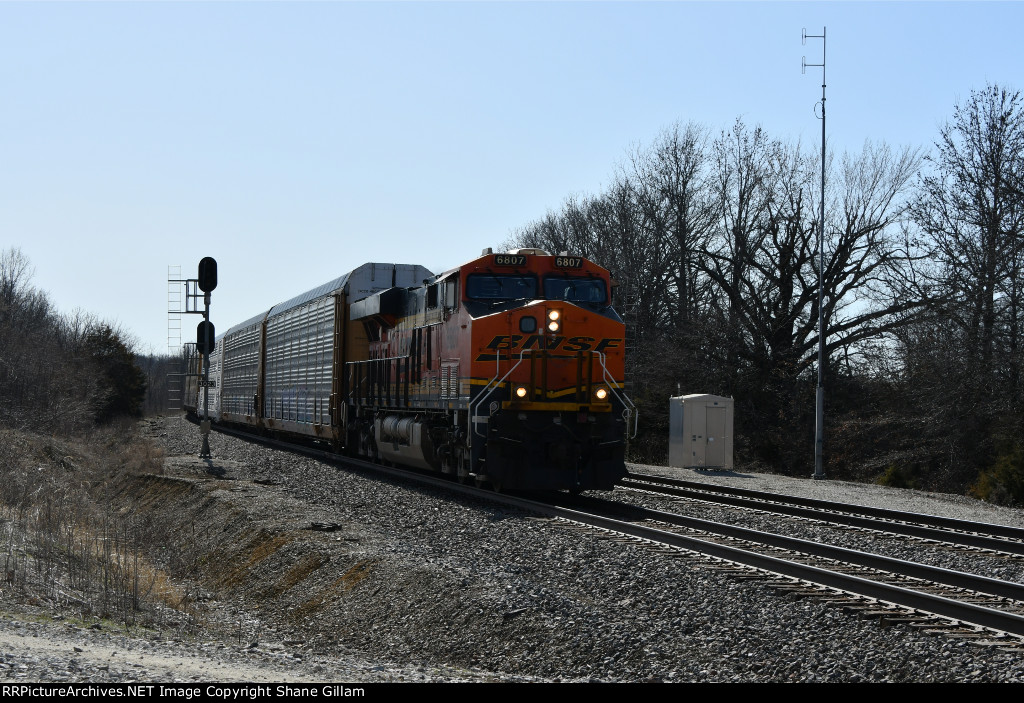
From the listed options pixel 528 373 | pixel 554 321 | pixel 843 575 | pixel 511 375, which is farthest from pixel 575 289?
pixel 843 575

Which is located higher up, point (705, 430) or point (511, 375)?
point (511, 375)

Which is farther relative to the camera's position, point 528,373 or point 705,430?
point 705,430

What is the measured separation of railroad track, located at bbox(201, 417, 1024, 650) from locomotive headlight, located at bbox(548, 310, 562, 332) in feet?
8.67

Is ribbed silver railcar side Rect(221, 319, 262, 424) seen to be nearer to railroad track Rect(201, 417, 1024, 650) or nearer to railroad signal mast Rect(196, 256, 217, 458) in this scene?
railroad signal mast Rect(196, 256, 217, 458)

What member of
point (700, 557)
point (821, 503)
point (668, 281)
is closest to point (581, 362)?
point (821, 503)

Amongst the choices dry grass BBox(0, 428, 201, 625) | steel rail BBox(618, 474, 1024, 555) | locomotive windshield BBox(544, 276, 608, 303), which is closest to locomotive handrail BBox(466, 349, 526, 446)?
locomotive windshield BBox(544, 276, 608, 303)

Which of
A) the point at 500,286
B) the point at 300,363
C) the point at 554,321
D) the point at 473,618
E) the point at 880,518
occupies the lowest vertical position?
the point at 473,618

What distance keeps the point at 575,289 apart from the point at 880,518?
5.60 metres

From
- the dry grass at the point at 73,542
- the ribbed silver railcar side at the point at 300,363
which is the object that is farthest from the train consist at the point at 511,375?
the dry grass at the point at 73,542

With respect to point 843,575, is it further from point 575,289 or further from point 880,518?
point 575,289

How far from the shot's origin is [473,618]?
7.80m

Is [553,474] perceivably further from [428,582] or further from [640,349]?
[640,349]

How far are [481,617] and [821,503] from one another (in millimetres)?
8916

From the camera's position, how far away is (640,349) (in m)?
40.8
